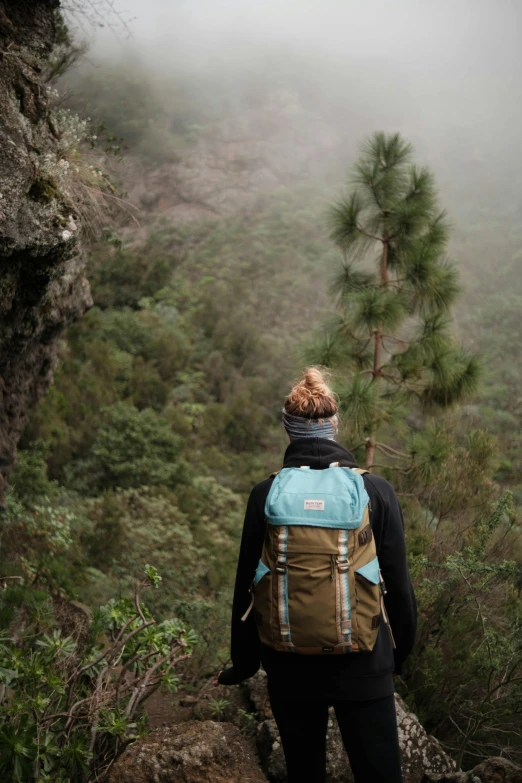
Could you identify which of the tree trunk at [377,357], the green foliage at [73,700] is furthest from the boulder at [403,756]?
the tree trunk at [377,357]

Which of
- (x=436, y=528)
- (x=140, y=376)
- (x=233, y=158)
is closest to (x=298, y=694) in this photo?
(x=436, y=528)

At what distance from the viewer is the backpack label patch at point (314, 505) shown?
5.73 feet

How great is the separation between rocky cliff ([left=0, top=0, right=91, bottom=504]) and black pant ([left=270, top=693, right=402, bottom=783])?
259 cm

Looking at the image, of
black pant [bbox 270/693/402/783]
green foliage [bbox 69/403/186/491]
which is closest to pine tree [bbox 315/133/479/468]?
black pant [bbox 270/693/402/783]

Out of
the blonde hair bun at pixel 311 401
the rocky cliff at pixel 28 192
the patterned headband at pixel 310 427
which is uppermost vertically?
the rocky cliff at pixel 28 192

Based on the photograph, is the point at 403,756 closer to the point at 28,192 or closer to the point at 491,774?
the point at 491,774

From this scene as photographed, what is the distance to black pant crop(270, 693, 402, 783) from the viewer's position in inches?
68.3

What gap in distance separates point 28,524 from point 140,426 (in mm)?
3844

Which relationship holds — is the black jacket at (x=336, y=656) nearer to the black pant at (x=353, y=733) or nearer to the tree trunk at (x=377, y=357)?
the black pant at (x=353, y=733)

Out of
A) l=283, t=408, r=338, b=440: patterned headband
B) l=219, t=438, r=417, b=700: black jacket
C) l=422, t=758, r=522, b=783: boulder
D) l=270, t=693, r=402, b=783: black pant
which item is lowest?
l=422, t=758, r=522, b=783: boulder

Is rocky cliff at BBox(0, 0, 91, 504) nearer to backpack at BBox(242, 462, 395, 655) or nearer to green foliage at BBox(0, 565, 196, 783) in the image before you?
green foliage at BBox(0, 565, 196, 783)

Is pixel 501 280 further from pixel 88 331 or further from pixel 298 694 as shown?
pixel 298 694

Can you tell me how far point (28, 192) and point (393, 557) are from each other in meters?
2.71

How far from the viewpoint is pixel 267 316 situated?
659 inches
